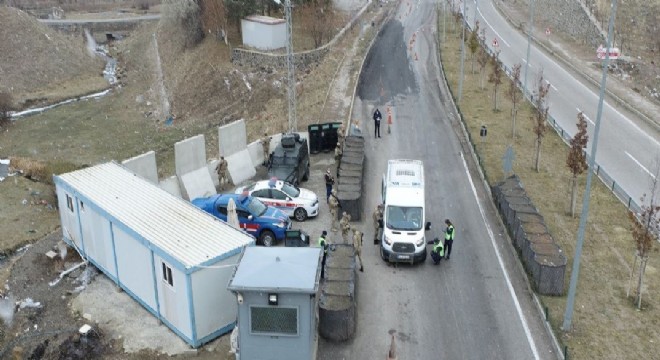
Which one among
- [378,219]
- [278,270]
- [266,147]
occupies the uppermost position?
[278,270]

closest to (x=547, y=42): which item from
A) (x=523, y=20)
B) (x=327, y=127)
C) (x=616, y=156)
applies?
(x=523, y=20)

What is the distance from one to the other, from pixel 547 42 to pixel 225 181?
140ft

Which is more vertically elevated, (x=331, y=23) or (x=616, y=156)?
(x=331, y=23)

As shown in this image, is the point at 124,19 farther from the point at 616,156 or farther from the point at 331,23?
the point at 616,156

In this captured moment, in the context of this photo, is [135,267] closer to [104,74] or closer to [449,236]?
[449,236]

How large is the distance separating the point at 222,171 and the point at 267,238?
5388mm

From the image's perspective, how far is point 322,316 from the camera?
56.0 feet

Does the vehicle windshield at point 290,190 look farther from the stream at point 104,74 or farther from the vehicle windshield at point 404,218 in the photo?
the stream at point 104,74

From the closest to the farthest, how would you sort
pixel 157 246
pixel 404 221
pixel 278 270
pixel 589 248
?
pixel 278 270, pixel 157 246, pixel 404 221, pixel 589 248

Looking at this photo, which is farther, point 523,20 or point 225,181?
point 523,20

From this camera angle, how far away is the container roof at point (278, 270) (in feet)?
49.8

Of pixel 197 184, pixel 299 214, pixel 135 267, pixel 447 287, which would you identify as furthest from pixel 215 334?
pixel 197 184

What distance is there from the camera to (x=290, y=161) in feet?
89.1

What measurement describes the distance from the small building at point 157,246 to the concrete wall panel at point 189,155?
3.11 meters
